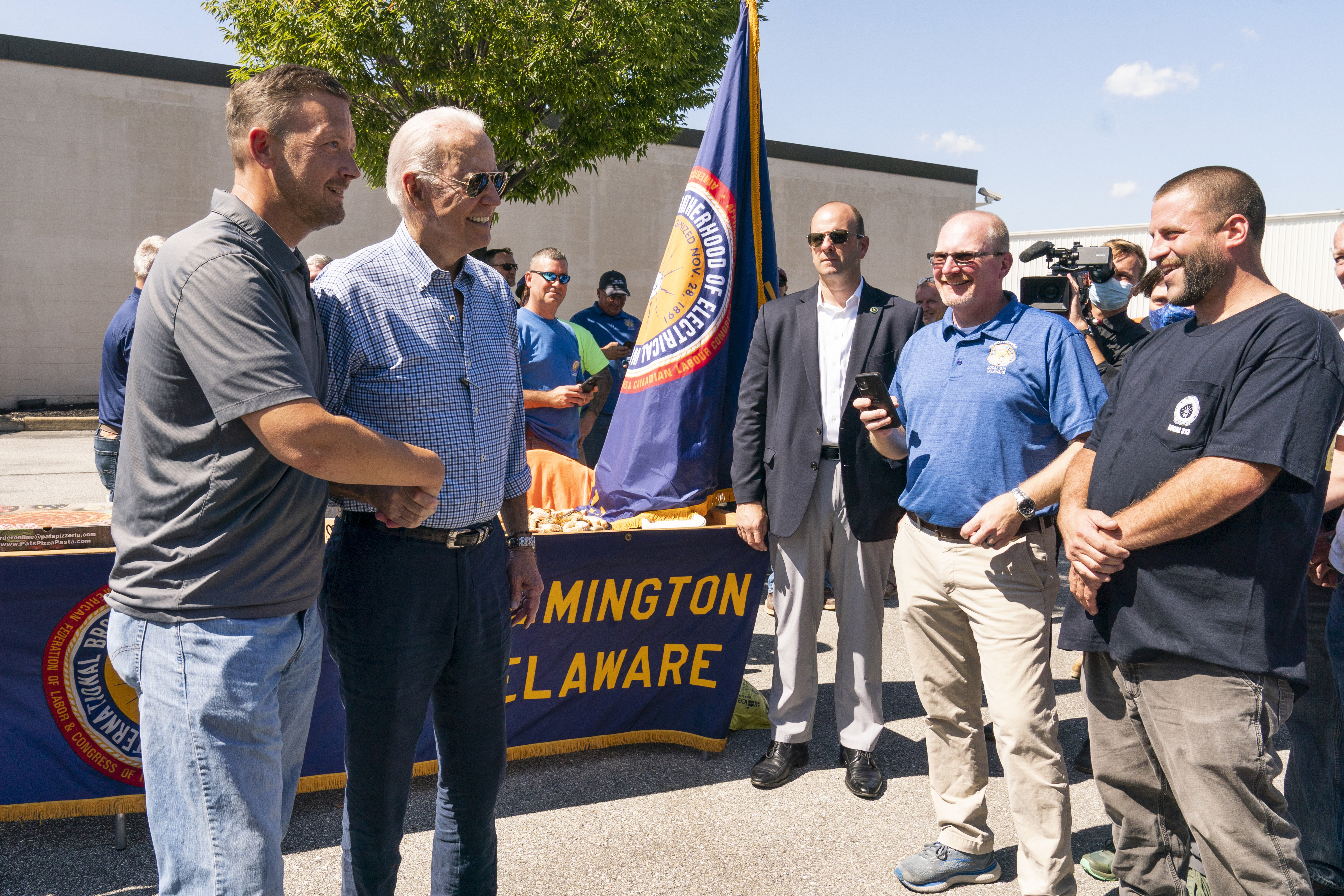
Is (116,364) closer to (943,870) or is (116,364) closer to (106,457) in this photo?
(106,457)

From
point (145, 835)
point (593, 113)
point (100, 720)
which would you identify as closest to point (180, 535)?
point (100, 720)

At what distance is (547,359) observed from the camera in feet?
16.8

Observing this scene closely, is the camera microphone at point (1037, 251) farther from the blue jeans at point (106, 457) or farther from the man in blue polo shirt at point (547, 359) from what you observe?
the blue jeans at point (106, 457)

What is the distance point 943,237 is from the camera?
2951mm

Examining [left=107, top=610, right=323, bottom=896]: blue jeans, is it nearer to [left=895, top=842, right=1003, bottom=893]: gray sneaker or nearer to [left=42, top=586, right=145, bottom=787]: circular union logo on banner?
[left=42, top=586, right=145, bottom=787]: circular union logo on banner

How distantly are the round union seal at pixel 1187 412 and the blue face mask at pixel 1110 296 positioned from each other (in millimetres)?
2904

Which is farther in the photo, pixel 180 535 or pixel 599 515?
pixel 599 515

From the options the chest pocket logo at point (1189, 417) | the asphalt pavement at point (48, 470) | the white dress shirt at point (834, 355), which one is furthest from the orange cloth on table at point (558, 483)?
the asphalt pavement at point (48, 470)

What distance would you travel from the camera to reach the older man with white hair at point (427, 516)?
200cm

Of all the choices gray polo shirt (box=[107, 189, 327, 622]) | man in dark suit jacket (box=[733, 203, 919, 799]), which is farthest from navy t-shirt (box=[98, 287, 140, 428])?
gray polo shirt (box=[107, 189, 327, 622])

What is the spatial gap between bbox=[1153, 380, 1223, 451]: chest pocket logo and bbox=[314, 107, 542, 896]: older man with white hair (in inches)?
60.9

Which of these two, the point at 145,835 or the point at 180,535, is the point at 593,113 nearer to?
the point at 145,835

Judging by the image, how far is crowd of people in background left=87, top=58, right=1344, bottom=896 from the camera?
1.56 metres

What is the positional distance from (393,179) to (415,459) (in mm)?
714
